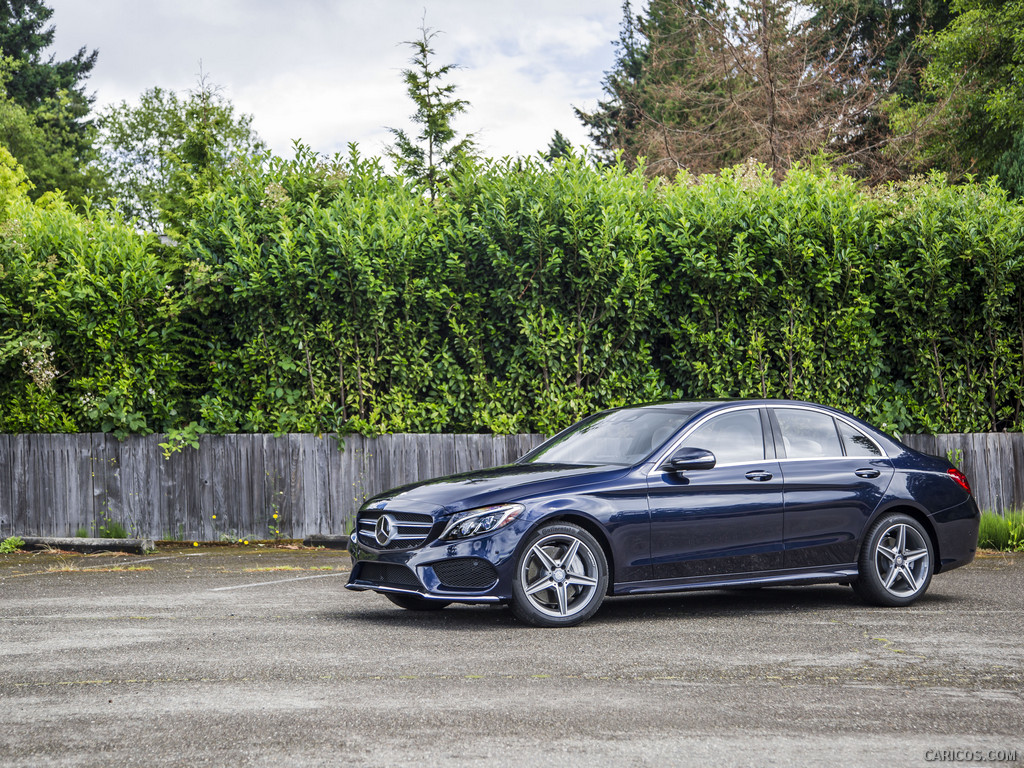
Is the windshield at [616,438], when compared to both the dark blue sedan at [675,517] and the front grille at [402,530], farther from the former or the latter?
the front grille at [402,530]

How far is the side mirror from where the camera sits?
25.4ft

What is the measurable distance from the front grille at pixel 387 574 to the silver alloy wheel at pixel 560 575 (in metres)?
0.76

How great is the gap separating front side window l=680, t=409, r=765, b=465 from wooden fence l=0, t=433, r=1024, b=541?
569 cm

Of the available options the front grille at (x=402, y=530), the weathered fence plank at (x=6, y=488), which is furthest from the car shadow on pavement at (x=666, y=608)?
the weathered fence plank at (x=6, y=488)

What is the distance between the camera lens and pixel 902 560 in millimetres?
8453

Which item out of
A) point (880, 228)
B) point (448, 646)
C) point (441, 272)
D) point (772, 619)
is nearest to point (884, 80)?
point (880, 228)

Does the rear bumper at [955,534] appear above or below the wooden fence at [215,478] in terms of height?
below

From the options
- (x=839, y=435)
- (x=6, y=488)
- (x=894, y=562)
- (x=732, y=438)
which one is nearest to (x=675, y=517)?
(x=732, y=438)

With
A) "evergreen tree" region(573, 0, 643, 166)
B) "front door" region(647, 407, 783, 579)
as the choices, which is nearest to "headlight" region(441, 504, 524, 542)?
"front door" region(647, 407, 783, 579)

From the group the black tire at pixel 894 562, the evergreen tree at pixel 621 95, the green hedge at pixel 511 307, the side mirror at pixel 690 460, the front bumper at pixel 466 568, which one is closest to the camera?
the front bumper at pixel 466 568

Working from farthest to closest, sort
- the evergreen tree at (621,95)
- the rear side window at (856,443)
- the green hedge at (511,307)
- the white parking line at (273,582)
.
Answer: the evergreen tree at (621,95)
the green hedge at (511,307)
the white parking line at (273,582)
the rear side window at (856,443)

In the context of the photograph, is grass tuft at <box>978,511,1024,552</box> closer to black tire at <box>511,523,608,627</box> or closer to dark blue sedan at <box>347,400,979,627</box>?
dark blue sedan at <box>347,400,979,627</box>

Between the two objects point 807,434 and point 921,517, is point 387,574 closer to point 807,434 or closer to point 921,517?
point 807,434

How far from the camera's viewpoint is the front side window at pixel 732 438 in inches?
321
